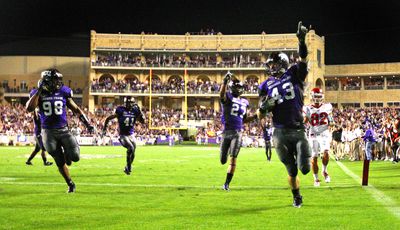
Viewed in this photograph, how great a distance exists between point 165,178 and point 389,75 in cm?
7673

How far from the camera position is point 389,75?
291 feet

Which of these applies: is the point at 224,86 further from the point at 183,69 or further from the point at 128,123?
the point at 183,69

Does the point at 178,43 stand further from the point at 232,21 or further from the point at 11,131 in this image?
the point at 11,131

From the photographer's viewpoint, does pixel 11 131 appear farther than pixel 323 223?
Yes

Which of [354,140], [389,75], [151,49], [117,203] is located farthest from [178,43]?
[117,203]

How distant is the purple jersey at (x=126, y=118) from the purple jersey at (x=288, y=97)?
32.4ft

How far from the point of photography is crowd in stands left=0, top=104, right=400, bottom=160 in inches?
1293

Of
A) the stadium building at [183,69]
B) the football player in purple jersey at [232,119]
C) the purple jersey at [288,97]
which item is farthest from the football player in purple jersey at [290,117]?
the stadium building at [183,69]

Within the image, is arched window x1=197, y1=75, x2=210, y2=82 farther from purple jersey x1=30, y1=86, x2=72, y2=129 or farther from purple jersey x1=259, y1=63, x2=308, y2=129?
purple jersey x1=259, y1=63, x2=308, y2=129

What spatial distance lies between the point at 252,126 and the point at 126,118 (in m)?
52.6

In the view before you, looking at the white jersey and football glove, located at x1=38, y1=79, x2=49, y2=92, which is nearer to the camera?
football glove, located at x1=38, y1=79, x2=49, y2=92

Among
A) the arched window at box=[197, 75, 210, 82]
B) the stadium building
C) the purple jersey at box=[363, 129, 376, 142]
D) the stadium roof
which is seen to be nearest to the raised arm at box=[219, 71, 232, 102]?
the purple jersey at box=[363, 129, 376, 142]

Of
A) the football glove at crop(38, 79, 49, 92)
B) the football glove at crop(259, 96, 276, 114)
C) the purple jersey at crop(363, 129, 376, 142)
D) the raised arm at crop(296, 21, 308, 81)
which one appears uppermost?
the raised arm at crop(296, 21, 308, 81)

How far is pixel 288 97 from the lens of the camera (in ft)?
35.9
